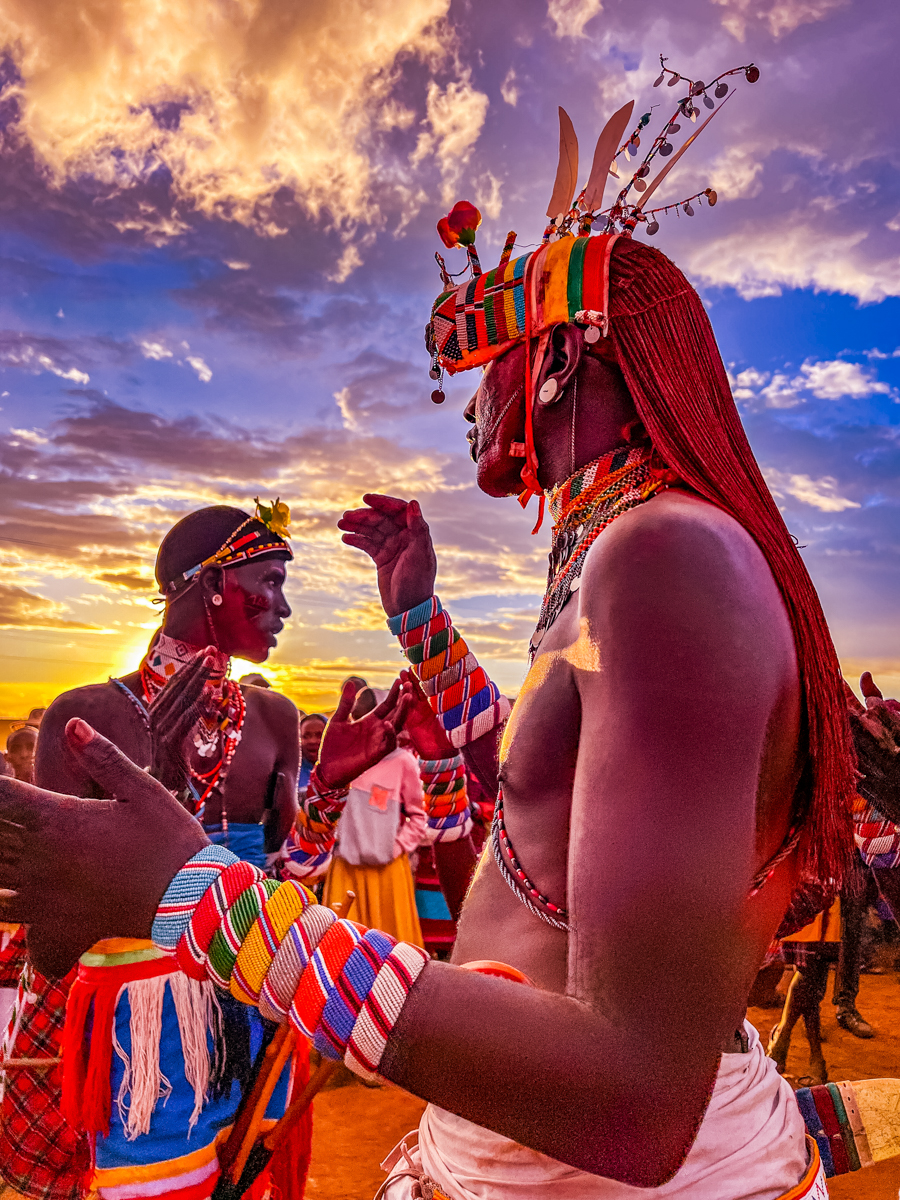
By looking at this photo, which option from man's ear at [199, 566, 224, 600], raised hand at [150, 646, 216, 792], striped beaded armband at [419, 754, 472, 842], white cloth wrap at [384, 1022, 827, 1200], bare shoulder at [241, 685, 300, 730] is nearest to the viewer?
white cloth wrap at [384, 1022, 827, 1200]

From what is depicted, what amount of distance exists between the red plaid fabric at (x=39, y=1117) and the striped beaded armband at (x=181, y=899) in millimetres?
2582

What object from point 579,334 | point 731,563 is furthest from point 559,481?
point 731,563

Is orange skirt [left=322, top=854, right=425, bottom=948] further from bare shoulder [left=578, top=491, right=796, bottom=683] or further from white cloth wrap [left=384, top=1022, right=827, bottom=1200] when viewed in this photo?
bare shoulder [left=578, top=491, right=796, bottom=683]

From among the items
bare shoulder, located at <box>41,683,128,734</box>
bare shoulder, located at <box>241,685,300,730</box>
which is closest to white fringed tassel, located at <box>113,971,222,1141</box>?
bare shoulder, located at <box>41,683,128,734</box>

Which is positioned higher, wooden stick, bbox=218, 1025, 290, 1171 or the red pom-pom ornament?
the red pom-pom ornament

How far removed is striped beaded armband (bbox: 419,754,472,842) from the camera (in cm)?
565

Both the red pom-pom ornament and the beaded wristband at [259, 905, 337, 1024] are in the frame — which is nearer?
the beaded wristband at [259, 905, 337, 1024]

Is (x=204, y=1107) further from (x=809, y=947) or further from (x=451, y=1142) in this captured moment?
(x=809, y=947)

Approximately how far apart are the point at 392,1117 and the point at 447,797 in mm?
2822

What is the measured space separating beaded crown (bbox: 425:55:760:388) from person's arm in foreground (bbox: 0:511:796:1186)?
866 mm

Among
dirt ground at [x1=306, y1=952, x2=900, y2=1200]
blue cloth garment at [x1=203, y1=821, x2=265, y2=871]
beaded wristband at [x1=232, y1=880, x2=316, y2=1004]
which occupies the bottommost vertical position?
dirt ground at [x1=306, y1=952, x2=900, y2=1200]

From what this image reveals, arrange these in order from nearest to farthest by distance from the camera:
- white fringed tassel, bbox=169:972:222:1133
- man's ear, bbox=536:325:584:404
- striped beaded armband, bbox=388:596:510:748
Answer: man's ear, bbox=536:325:584:404 < striped beaded armband, bbox=388:596:510:748 < white fringed tassel, bbox=169:972:222:1133

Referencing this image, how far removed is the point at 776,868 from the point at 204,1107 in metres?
2.65

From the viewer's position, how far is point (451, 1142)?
4.88ft
